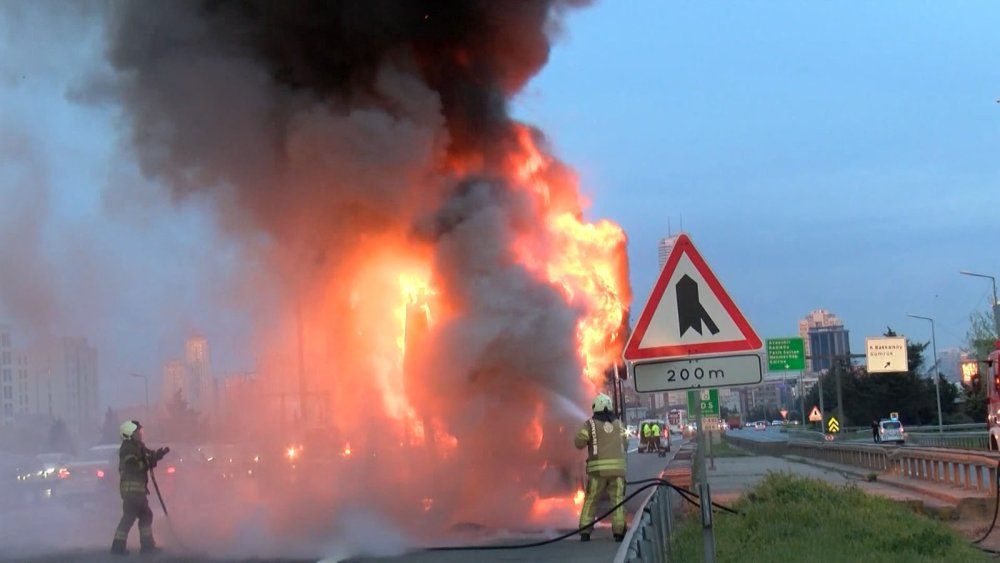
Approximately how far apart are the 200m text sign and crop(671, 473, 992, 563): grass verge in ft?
10.6

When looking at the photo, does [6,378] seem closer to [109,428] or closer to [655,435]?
[109,428]

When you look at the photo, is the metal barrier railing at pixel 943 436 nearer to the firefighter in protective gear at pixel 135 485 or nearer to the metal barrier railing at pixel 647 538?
the firefighter in protective gear at pixel 135 485

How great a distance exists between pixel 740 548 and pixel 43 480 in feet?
68.4

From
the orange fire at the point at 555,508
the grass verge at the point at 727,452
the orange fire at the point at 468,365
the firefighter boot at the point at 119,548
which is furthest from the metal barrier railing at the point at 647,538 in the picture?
the grass verge at the point at 727,452

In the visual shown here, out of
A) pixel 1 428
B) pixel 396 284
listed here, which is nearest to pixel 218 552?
pixel 396 284

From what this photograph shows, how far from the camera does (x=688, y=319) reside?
24.3ft

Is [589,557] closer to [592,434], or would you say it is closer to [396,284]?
[592,434]

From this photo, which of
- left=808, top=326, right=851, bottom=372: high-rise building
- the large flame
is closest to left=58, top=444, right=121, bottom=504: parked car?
the large flame

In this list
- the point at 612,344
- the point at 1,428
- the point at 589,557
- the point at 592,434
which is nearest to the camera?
the point at 589,557

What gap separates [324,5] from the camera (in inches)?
721

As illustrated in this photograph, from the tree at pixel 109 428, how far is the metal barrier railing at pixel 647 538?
23705 mm

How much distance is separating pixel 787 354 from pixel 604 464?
37.1 metres

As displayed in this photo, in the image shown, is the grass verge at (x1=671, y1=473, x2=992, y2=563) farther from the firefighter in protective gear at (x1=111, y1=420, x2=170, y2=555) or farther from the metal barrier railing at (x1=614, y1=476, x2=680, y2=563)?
the firefighter in protective gear at (x1=111, y1=420, x2=170, y2=555)

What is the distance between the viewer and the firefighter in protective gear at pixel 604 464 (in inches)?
523
